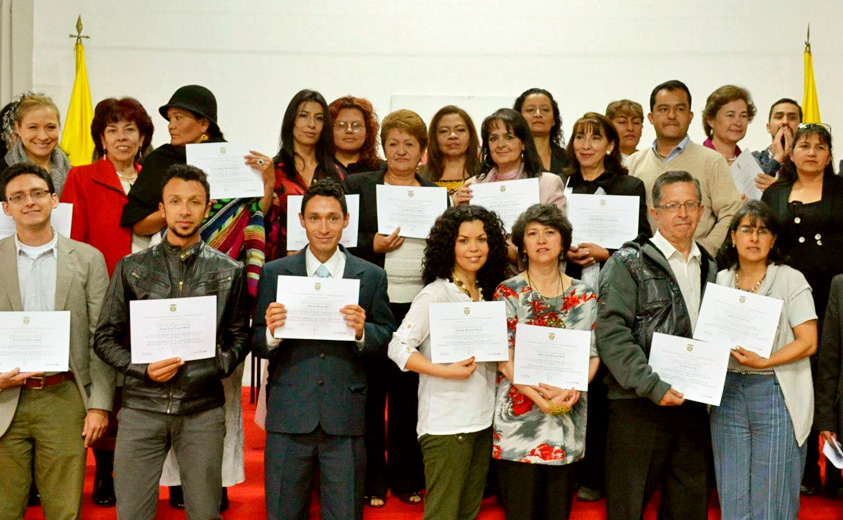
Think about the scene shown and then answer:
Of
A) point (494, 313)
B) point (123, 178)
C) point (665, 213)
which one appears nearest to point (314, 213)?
point (494, 313)

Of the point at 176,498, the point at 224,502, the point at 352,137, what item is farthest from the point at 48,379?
the point at 352,137

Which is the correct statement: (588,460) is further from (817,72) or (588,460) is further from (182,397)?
(817,72)

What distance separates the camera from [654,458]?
3549 millimetres

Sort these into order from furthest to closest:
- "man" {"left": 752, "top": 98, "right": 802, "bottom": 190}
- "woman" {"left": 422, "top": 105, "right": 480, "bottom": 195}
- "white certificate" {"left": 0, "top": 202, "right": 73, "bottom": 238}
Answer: "man" {"left": 752, "top": 98, "right": 802, "bottom": 190}, "woman" {"left": 422, "top": 105, "right": 480, "bottom": 195}, "white certificate" {"left": 0, "top": 202, "right": 73, "bottom": 238}

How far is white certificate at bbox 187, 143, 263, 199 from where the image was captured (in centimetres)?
395

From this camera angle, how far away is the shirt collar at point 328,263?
11.9 ft

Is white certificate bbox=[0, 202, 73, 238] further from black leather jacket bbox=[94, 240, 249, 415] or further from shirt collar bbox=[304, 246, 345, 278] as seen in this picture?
shirt collar bbox=[304, 246, 345, 278]

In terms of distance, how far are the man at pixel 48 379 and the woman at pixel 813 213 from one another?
326cm

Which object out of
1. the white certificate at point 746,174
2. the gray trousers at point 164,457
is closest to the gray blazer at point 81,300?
the gray trousers at point 164,457

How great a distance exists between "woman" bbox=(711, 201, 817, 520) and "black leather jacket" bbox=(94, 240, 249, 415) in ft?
7.20

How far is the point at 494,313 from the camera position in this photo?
346 cm

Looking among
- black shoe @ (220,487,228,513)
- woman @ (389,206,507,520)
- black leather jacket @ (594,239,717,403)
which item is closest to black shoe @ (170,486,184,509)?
black shoe @ (220,487,228,513)

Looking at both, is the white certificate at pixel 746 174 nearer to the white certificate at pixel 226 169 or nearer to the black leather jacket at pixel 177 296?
the white certificate at pixel 226 169

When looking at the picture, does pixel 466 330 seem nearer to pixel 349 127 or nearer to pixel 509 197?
pixel 509 197
